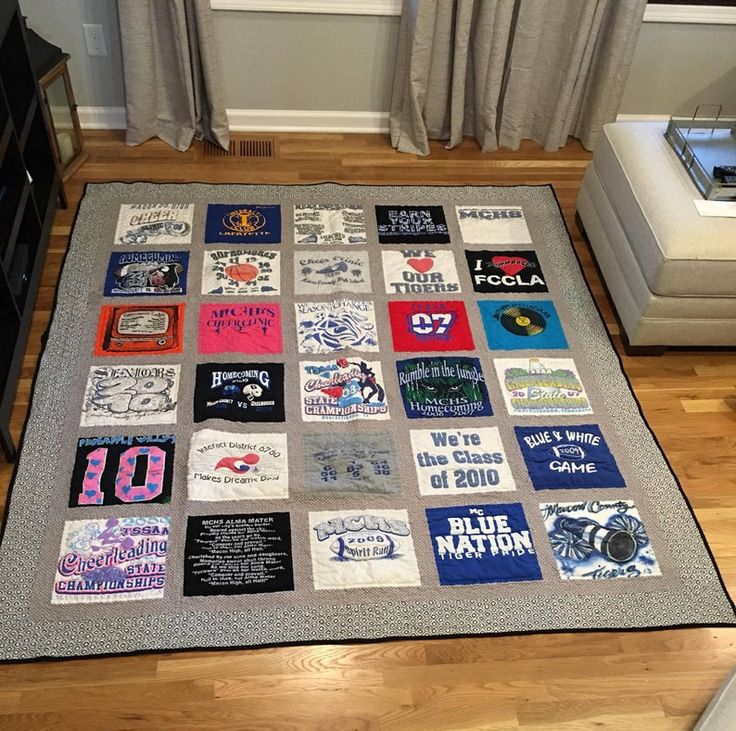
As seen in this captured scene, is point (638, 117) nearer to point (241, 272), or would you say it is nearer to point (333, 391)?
point (241, 272)

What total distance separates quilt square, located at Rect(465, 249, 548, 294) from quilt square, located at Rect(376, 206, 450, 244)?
0.50ft

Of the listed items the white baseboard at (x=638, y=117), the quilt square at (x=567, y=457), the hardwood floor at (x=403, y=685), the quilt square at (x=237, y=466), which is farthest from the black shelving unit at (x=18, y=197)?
the white baseboard at (x=638, y=117)

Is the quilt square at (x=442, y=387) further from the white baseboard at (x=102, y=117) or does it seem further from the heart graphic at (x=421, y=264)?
the white baseboard at (x=102, y=117)

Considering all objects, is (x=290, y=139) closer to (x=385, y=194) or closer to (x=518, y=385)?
(x=385, y=194)

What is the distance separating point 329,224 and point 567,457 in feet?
4.14

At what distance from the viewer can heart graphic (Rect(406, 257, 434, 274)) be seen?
286cm

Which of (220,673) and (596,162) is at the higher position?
(596,162)

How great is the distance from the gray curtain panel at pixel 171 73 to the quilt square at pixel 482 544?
1.96m

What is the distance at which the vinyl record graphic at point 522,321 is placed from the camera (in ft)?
8.77

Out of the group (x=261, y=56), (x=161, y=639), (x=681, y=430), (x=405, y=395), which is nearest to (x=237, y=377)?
(x=405, y=395)

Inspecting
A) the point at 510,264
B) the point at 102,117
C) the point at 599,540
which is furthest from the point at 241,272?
the point at 599,540

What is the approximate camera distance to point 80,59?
3256 mm

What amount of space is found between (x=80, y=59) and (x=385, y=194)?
4.33 feet

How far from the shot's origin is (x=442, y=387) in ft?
8.06
